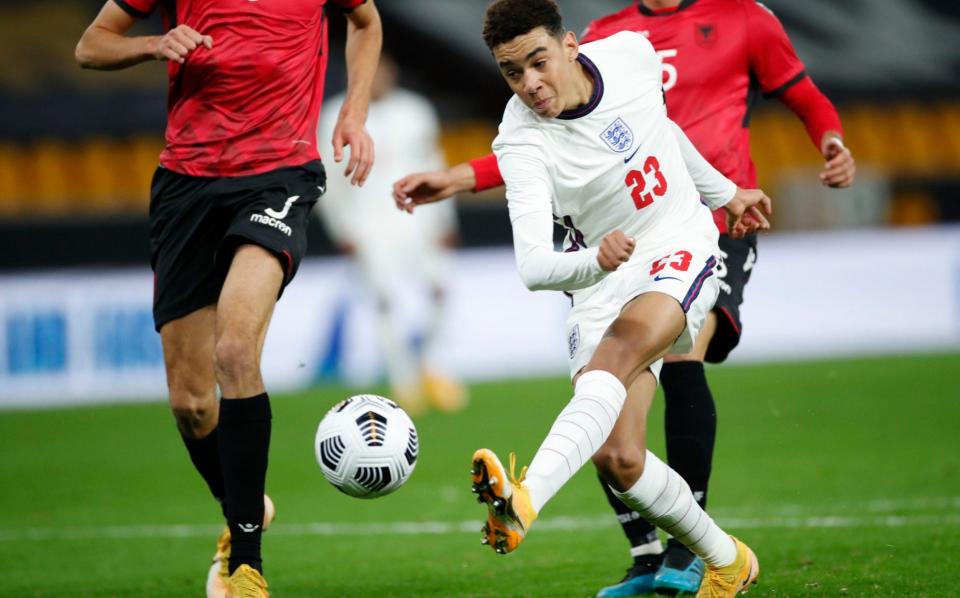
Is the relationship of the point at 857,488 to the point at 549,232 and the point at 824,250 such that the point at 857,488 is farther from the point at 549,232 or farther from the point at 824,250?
the point at 824,250

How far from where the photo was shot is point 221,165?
16.3 feet

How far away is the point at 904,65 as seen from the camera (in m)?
19.0

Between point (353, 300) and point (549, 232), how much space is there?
362 inches

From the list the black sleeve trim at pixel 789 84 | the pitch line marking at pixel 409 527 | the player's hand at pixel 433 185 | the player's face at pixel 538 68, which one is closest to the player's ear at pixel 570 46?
the player's face at pixel 538 68


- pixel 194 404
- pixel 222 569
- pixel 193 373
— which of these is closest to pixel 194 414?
pixel 194 404

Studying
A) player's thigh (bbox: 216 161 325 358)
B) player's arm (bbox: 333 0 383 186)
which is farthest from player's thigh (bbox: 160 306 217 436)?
player's arm (bbox: 333 0 383 186)

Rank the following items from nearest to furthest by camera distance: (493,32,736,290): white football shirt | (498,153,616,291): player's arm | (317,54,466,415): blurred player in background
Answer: (498,153,616,291): player's arm
(493,32,736,290): white football shirt
(317,54,466,415): blurred player in background

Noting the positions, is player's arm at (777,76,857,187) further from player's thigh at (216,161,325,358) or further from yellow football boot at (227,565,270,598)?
yellow football boot at (227,565,270,598)

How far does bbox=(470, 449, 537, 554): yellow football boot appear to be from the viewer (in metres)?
3.92

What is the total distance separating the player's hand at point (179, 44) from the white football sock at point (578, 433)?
1716 millimetres

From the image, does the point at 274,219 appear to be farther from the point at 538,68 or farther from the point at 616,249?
the point at 616,249

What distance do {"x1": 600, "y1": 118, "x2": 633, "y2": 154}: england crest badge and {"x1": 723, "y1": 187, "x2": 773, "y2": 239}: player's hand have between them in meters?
0.48

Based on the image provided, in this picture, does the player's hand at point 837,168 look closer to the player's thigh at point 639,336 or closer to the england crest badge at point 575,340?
the player's thigh at point 639,336

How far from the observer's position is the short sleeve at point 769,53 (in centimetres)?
549
